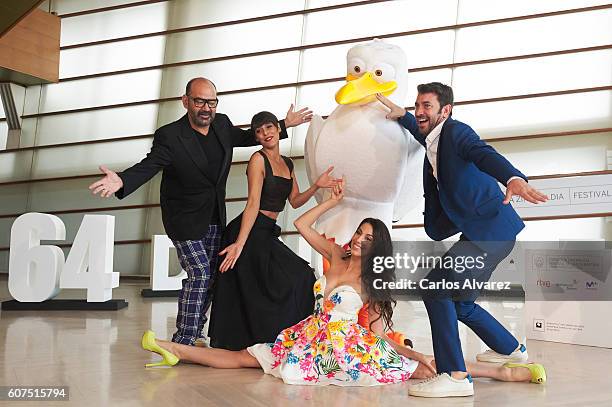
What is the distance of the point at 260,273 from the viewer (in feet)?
11.4

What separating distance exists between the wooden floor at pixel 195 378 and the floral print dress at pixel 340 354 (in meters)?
0.06

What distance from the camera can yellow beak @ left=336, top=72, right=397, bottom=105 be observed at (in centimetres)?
354

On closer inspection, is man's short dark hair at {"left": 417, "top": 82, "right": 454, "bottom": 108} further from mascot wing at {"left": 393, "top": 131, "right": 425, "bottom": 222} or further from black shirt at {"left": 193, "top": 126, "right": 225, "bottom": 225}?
black shirt at {"left": 193, "top": 126, "right": 225, "bottom": 225}

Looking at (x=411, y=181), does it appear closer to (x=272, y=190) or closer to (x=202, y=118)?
(x=272, y=190)

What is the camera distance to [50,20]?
33.0 ft

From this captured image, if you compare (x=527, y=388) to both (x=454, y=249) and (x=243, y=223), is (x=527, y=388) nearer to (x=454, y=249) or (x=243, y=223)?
(x=454, y=249)

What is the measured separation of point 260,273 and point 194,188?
54 cm

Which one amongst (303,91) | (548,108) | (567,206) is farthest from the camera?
(303,91)

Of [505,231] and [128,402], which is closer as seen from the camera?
[128,402]

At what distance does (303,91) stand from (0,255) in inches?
203

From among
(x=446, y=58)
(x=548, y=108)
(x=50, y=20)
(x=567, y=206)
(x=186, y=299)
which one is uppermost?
(x=50, y=20)

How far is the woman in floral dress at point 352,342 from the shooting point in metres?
2.96

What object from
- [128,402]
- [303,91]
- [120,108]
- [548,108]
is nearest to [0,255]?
[120,108]

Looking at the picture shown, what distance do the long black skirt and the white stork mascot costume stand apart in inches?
12.1
